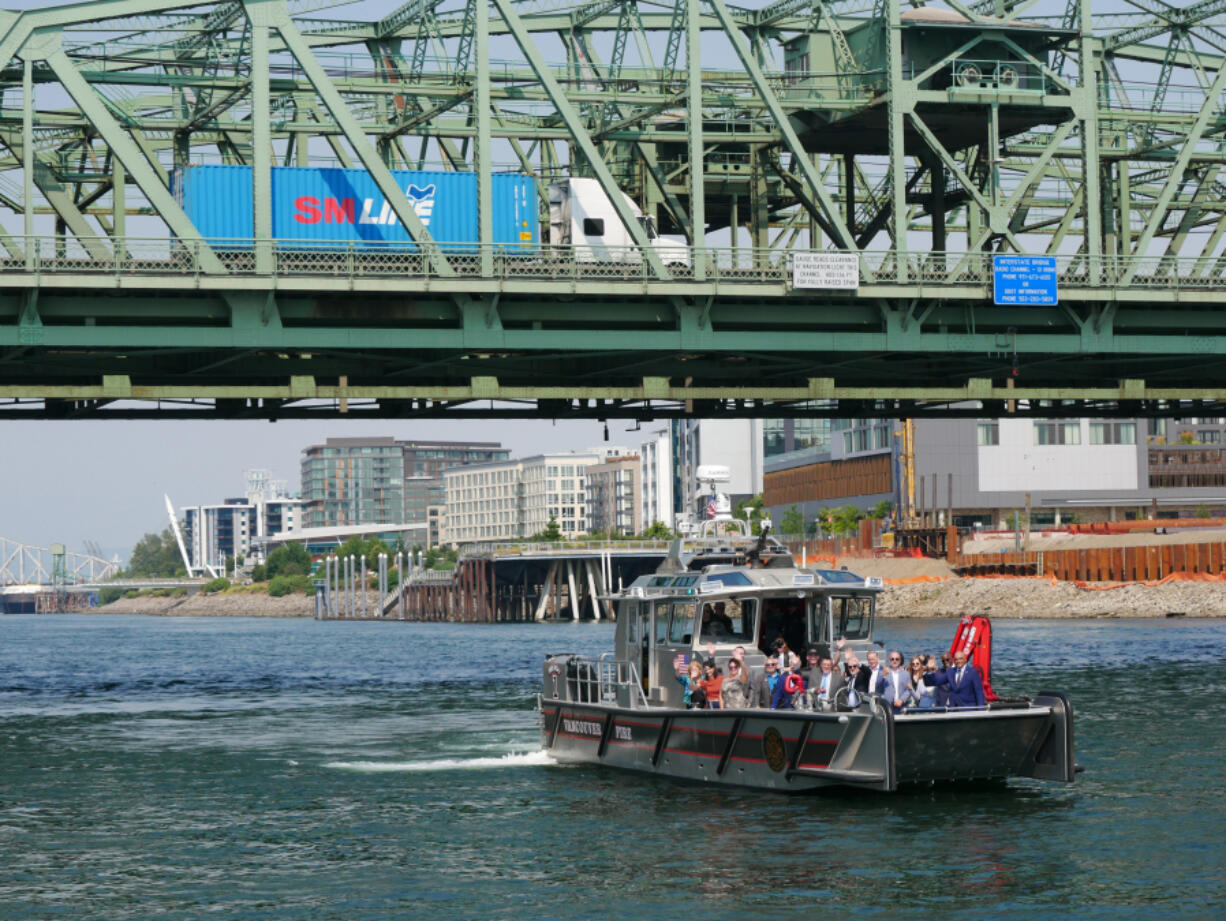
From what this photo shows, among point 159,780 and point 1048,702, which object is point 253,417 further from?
point 1048,702

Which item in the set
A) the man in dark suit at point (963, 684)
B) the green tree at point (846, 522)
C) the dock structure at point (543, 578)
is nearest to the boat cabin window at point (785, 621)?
the man in dark suit at point (963, 684)

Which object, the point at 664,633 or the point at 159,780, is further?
the point at 159,780

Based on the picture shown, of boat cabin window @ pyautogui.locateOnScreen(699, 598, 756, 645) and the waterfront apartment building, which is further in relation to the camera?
the waterfront apartment building

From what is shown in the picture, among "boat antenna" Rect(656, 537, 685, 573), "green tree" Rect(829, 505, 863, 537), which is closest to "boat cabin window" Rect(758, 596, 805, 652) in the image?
"boat antenna" Rect(656, 537, 685, 573)

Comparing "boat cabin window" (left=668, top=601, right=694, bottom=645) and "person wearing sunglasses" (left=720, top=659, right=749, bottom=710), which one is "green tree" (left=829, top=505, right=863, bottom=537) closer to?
"boat cabin window" (left=668, top=601, right=694, bottom=645)

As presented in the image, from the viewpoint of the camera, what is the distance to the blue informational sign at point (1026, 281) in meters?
46.3

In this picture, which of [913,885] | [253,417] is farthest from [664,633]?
[253,417]

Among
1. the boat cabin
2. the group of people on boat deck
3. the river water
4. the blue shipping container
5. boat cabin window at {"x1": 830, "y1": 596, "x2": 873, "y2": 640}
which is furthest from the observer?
the blue shipping container

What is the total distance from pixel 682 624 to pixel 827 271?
15.0m

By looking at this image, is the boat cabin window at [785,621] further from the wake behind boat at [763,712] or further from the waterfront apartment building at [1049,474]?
the waterfront apartment building at [1049,474]

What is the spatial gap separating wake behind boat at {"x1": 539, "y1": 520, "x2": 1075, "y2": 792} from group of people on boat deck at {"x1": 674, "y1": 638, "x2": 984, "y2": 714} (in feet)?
0.68

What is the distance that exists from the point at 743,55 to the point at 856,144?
42.3ft

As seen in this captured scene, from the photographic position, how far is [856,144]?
191 ft

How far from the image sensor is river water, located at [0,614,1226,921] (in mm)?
23188
